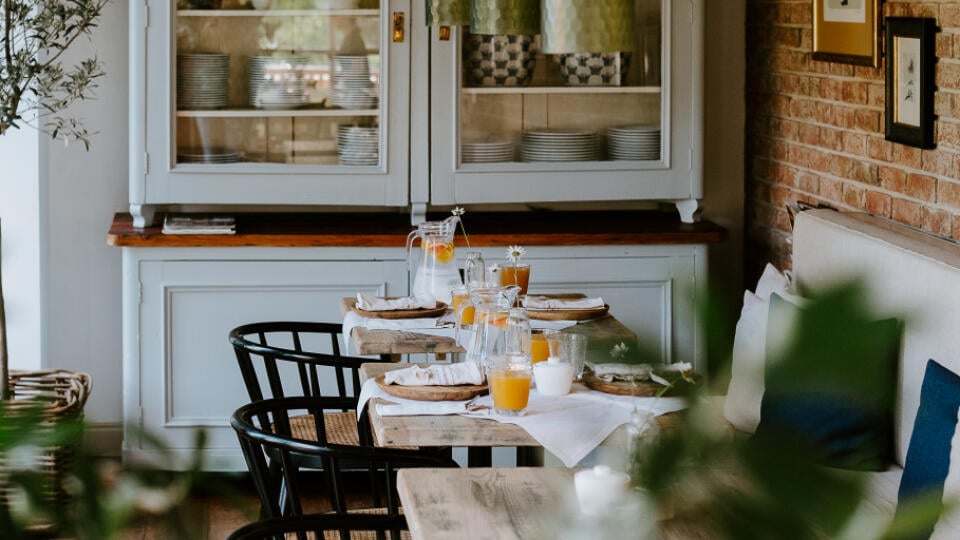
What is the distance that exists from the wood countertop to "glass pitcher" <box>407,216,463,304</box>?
0.56 m

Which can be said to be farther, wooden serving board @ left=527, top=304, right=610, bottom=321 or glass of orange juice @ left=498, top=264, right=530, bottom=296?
glass of orange juice @ left=498, top=264, right=530, bottom=296

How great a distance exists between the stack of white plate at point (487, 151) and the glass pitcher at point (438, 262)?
0.76m

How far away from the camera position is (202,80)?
4.17m

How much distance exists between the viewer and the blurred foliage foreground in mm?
324

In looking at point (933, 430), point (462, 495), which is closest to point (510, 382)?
point (462, 495)

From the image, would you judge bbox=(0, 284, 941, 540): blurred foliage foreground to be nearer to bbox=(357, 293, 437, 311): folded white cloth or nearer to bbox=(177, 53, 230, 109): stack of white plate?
bbox=(357, 293, 437, 311): folded white cloth

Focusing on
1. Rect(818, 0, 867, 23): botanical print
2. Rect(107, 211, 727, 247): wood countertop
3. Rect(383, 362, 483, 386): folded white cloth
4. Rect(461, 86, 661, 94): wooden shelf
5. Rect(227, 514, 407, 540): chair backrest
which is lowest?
Rect(227, 514, 407, 540): chair backrest

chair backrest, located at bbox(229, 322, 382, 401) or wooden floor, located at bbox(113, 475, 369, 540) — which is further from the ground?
wooden floor, located at bbox(113, 475, 369, 540)

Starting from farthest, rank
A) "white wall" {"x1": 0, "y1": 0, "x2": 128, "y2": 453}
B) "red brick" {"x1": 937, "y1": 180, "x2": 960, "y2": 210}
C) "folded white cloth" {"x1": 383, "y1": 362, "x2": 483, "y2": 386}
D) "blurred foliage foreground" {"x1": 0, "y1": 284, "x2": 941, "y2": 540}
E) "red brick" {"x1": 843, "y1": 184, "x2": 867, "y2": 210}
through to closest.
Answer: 1. "white wall" {"x1": 0, "y1": 0, "x2": 128, "y2": 453}
2. "red brick" {"x1": 843, "y1": 184, "x2": 867, "y2": 210}
3. "red brick" {"x1": 937, "y1": 180, "x2": 960, "y2": 210}
4. "folded white cloth" {"x1": 383, "y1": 362, "x2": 483, "y2": 386}
5. "blurred foliage foreground" {"x1": 0, "y1": 284, "x2": 941, "y2": 540}

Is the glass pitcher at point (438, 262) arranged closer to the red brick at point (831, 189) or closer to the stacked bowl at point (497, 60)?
the stacked bowl at point (497, 60)

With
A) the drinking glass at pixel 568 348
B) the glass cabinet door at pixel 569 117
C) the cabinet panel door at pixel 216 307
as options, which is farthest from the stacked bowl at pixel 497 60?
the drinking glass at pixel 568 348

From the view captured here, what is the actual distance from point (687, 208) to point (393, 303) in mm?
1332

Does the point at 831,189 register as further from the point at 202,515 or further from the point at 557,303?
the point at 202,515

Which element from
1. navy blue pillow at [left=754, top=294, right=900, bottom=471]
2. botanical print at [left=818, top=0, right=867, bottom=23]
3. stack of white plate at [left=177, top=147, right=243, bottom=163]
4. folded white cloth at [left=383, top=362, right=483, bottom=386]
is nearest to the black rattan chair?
folded white cloth at [left=383, top=362, right=483, bottom=386]
